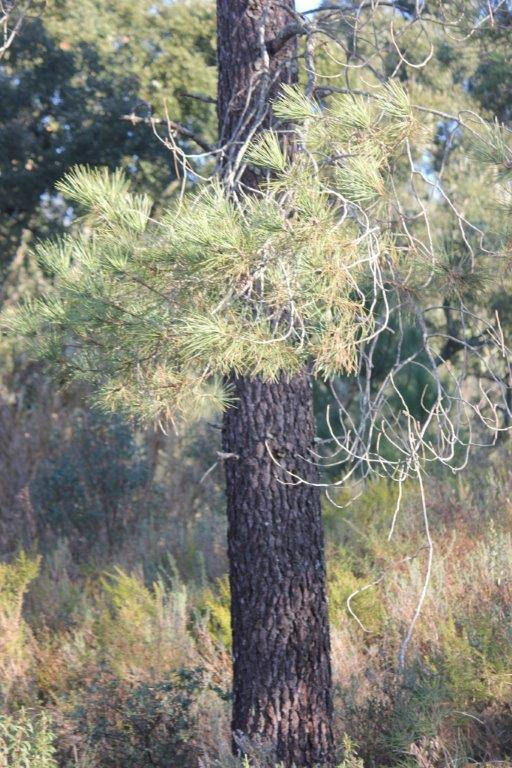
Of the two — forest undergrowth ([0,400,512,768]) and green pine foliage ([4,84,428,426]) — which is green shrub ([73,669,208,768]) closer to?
forest undergrowth ([0,400,512,768])

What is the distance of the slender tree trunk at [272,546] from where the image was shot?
454 cm

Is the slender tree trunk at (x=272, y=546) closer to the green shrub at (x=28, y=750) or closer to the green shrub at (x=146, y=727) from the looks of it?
the green shrub at (x=146, y=727)

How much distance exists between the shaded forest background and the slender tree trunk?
279mm

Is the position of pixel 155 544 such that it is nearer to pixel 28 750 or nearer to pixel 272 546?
pixel 272 546

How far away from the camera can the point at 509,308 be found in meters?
9.83

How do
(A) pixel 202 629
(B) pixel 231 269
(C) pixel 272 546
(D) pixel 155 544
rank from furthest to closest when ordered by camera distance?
1. (D) pixel 155 544
2. (A) pixel 202 629
3. (C) pixel 272 546
4. (B) pixel 231 269

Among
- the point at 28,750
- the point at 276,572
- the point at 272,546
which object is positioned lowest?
the point at 28,750

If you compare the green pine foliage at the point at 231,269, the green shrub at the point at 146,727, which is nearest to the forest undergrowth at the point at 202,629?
the green shrub at the point at 146,727

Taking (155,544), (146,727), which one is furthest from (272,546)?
(155,544)

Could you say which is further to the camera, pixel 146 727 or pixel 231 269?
pixel 146 727

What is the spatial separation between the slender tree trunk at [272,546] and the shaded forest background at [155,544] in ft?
0.92

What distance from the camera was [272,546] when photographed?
456 centimetres

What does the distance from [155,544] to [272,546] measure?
4439 mm

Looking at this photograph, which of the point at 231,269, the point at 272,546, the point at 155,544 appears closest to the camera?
the point at 231,269
